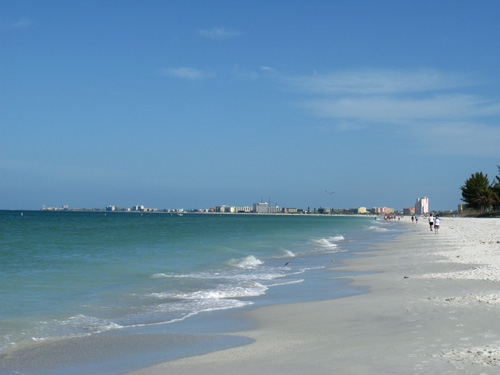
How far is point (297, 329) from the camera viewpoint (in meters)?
8.09

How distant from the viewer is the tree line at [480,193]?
10266 cm

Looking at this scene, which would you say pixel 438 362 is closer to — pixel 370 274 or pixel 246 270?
pixel 370 274

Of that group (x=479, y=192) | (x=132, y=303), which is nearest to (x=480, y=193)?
(x=479, y=192)

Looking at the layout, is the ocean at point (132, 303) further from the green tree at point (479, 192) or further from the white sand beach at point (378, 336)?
the green tree at point (479, 192)

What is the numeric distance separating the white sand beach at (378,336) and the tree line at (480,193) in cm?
9946

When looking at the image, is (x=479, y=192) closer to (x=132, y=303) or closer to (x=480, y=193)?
(x=480, y=193)

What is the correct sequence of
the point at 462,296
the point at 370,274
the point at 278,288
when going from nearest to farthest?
the point at 462,296 → the point at 278,288 → the point at 370,274

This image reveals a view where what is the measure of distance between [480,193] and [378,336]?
108339mm

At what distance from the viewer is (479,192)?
346ft

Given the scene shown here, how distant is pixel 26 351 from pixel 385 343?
203 inches

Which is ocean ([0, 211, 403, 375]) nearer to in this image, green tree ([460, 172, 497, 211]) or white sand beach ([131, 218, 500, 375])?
white sand beach ([131, 218, 500, 375])

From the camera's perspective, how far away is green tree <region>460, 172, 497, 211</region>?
339 feet

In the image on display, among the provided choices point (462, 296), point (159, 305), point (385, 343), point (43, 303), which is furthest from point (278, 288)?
point (385, 343)

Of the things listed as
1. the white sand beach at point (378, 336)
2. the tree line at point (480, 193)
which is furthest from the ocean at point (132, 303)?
the tree line at point (480, 193)
